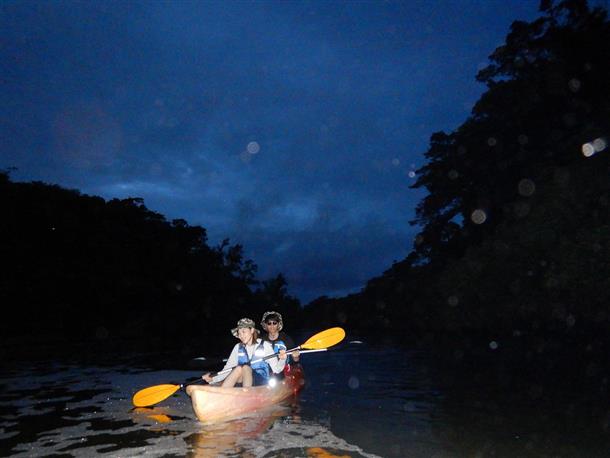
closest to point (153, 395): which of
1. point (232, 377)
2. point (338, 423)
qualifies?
point (232, 377)

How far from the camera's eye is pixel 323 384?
36.1 feet

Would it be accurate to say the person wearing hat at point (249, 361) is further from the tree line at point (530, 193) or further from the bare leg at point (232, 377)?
the tree line at point (530, 193)

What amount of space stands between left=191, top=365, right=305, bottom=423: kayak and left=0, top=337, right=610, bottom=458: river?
0.16 meters

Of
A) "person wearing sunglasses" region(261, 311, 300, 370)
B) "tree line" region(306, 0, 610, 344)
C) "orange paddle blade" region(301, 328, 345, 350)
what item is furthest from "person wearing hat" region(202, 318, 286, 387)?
"tree line" region(306, 0, 610, 344)

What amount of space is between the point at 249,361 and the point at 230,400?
721mm

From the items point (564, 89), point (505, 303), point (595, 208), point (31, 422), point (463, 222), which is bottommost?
point (31, 422)

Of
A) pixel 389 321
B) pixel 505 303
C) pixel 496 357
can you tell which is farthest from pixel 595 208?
pixel 389 321

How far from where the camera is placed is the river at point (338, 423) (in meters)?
5.61

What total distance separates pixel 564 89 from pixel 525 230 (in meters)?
8.57

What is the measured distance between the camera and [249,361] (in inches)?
297

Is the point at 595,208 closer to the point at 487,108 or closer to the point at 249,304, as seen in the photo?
the point at 487,108

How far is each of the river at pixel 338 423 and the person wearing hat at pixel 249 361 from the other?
57cm

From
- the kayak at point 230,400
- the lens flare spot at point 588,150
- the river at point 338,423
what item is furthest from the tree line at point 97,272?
the lens flare spot at point 588,150

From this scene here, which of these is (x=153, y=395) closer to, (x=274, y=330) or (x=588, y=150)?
(x=274, y=330)
